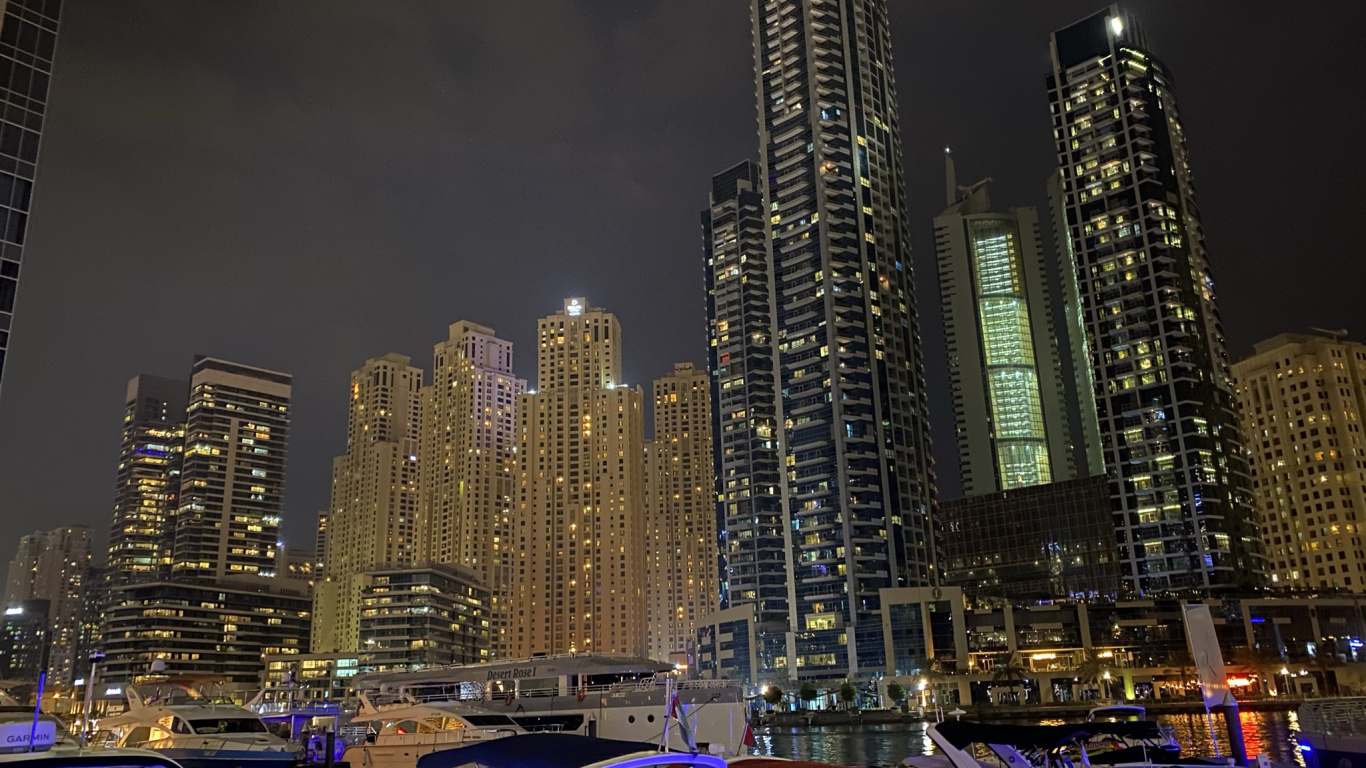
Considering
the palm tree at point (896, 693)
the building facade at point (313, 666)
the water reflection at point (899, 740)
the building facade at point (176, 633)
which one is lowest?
the water reflection at point (899, 740)

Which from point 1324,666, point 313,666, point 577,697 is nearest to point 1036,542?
point 1324,666

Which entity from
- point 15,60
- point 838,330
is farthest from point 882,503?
point 15,60

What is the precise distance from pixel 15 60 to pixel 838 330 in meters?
109

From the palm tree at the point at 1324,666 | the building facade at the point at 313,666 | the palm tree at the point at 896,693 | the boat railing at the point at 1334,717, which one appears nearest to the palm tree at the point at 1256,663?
the palm tree at the point at 1324,666

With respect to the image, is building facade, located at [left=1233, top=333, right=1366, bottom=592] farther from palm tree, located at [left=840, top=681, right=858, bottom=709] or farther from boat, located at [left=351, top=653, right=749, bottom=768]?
boat, located at [left=351, top=653, right=749, bottom=768]

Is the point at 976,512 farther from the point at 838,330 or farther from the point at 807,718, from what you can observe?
the point at 807,718

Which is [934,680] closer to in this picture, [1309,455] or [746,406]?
[746,406]

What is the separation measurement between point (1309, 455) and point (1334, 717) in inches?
7305

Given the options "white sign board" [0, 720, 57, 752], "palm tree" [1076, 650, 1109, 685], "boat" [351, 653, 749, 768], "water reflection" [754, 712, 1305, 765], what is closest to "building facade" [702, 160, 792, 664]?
"palm tree" [1076, 650, 1109, 685]

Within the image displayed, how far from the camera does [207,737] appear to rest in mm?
28000

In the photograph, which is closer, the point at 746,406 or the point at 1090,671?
the point at 1090,671

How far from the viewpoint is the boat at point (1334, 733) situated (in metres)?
21.5

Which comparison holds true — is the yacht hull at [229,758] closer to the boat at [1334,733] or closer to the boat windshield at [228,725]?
the boat windshield at [228,725]

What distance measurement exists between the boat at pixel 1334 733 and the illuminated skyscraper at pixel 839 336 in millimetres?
107811
